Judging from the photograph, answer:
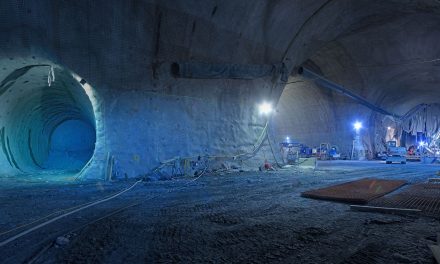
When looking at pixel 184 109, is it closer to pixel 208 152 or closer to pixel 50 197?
pixel 208 152

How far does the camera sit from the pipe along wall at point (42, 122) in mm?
10451

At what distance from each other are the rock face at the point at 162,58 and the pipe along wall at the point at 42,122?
3.3 inches

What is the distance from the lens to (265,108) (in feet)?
47.4

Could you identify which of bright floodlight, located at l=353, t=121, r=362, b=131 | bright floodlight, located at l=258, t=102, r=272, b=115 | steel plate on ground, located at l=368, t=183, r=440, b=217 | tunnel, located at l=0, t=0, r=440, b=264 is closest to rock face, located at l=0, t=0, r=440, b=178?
tunnel, located at l=0, t=0, r=440, b=264

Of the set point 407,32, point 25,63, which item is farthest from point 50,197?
point 407,32

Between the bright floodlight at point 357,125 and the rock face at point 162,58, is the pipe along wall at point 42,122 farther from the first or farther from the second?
the bright floodlight at point 357,125

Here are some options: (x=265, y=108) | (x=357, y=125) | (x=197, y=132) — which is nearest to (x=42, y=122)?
(x=197, y=132)

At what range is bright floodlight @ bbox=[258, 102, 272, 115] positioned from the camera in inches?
563

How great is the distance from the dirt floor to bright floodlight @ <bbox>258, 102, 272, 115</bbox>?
29.2 feet

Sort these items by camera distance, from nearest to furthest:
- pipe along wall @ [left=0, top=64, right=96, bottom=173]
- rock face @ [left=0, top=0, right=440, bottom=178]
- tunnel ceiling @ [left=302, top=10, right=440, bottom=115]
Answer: rock face @ [left=0, top=0, right=440, bottom=178], pipe along wall @ [left=0, top=64, right=96, bottom=173], tunnel ceiling @ [left=302, top=10, right=440, bottom=115]

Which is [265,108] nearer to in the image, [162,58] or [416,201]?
[162,58]

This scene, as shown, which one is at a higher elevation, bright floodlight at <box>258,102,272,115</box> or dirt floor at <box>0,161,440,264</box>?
bright floodlight at <box>258,102,272,115</box>

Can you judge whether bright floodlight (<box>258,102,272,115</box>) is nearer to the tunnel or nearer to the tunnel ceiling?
the tunnel

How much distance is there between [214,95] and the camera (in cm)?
1234
